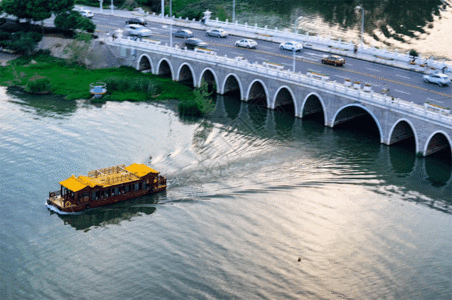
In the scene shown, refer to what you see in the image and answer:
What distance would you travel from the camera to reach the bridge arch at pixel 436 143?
80.0 m

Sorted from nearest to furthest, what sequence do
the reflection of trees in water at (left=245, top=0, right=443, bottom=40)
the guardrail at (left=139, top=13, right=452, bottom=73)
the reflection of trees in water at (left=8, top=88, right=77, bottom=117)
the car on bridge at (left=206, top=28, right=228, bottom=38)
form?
1. the reflection of trees in water at (left=8, top=88, right=77, bottom=117)
2. the guardrail at (left=139, top=13, right=452, bottom=73)
3. the car on bridge at (left=206, top=28, right=228, bottom=38)
4. the reflection of trees in water at (left=245, top=0, right=443, bottom=40)

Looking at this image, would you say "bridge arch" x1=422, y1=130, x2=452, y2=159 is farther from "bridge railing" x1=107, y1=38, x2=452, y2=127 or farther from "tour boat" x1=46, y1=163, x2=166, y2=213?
"tour boat" x1=46, y1=163, x2=166, y2=213

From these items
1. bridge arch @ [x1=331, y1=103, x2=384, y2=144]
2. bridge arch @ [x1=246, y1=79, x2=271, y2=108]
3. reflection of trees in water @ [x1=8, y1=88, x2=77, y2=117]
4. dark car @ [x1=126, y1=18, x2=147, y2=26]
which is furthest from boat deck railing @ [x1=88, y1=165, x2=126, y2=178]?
dark car @ [x1=126, y1=18, x2=147, y2=26]

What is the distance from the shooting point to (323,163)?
7950 centimetres

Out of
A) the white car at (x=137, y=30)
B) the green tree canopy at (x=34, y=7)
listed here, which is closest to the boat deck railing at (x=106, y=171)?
the white car at (x=137, y=30)

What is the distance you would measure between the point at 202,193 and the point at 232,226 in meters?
7.76

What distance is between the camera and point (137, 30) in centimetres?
12219

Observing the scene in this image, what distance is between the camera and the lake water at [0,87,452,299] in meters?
55.8

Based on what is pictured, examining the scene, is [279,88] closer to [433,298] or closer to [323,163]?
[323,163]

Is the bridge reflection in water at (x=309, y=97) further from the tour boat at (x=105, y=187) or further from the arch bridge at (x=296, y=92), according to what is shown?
the tour boat at (x=105, y=187)

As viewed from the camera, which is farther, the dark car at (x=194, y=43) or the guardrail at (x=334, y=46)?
the dark car at (x=194, y=43)

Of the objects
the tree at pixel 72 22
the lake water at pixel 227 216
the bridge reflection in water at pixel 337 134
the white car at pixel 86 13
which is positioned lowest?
the lake water at pixel 227 216

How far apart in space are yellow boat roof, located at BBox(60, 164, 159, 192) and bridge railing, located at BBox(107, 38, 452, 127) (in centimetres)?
3037

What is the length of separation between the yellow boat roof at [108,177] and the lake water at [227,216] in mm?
2761
